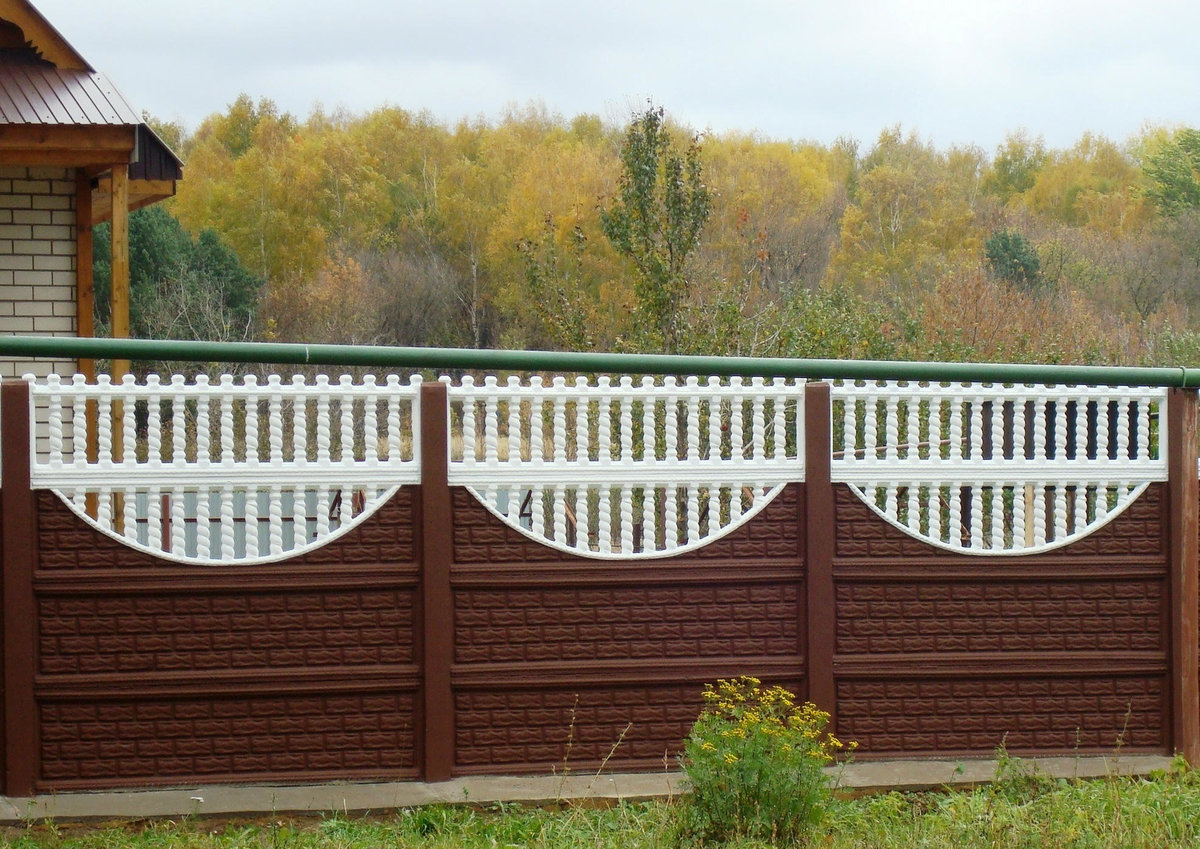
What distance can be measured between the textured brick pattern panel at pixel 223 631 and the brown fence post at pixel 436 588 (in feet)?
0.28

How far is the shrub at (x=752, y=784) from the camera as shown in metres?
4.00

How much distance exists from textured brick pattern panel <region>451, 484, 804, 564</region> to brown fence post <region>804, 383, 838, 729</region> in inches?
2.2

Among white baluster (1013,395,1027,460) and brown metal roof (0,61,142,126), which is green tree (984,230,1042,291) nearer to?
brown metal roof (0,61,142,126)

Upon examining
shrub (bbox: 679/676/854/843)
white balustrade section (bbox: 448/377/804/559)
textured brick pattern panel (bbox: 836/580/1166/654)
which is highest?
white balustrade section (bbox: 448/377/804/559)

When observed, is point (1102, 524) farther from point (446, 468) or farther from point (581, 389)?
point (446, 468)

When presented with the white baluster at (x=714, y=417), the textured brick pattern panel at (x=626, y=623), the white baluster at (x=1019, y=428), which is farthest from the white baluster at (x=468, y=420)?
the white baluster at (x=1019, y=428)

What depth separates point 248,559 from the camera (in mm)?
4305

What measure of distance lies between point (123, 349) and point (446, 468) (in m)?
1.09

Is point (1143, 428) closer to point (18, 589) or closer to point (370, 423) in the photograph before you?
point (370, 423)

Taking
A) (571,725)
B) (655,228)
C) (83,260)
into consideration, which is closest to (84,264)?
(83,260)

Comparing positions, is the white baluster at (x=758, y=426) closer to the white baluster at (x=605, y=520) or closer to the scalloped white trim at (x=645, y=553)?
the scalloped white trim at (x=645, y=553)

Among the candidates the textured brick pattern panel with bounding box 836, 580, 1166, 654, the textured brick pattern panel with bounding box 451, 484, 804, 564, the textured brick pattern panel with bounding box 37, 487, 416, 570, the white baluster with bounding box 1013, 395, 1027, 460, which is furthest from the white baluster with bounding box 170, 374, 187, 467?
the white baluster with bounding box 1013, 395, 1027, 460

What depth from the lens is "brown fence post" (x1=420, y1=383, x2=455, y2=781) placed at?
14.3 ft

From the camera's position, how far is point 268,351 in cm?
423
